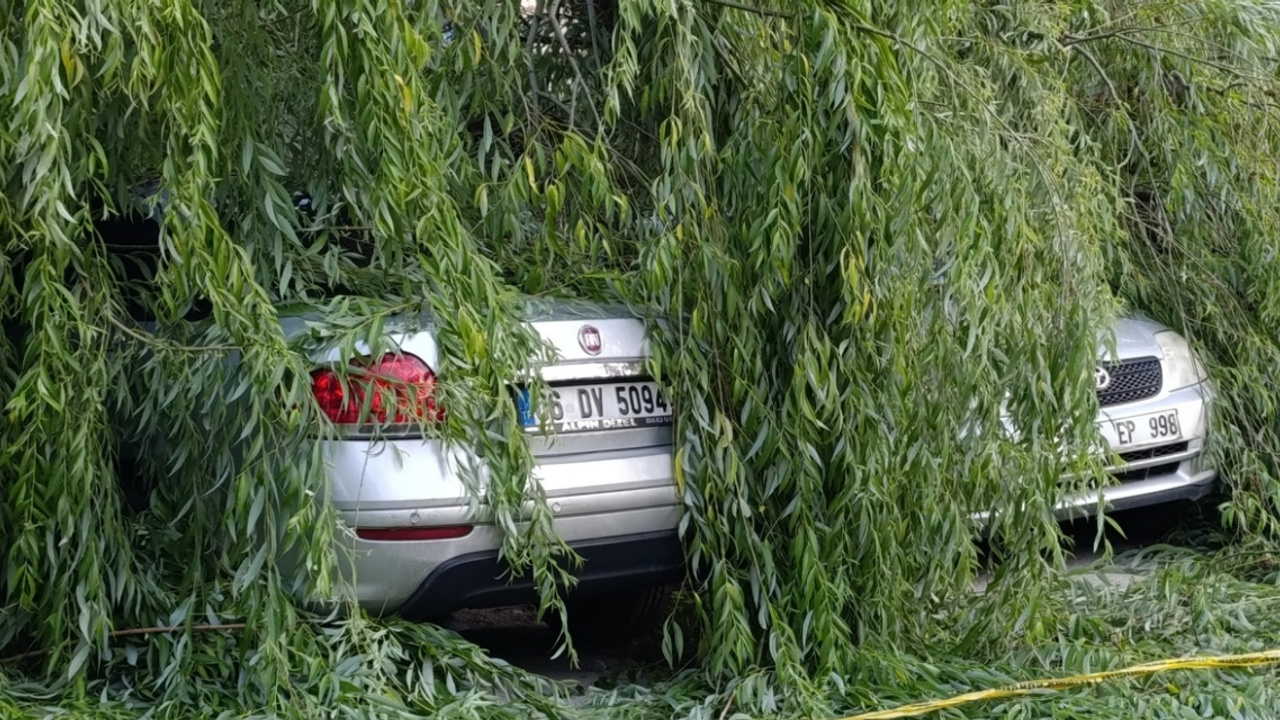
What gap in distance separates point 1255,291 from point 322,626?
14.5 ft

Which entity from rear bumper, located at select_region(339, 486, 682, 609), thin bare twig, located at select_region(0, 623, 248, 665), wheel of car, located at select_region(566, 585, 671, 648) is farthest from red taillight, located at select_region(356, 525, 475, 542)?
wheel of car, located at select_region(566, 585, 671, 648)

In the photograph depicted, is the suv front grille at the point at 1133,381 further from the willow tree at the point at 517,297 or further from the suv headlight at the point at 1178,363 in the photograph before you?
the willow tree at the point at 517,297

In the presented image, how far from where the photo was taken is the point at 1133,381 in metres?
6.47

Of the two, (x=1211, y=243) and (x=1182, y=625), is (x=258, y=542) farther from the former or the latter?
(x=1211, y=243)

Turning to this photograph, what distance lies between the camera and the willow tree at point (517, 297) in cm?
390

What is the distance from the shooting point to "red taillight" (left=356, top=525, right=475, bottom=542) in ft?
13.6

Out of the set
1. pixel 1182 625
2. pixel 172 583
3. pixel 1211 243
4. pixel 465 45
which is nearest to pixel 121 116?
pixel 465 45

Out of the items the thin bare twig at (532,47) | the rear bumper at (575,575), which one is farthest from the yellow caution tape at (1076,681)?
the thin bare twig at (532,47)

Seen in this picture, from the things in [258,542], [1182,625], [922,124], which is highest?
[922,124]

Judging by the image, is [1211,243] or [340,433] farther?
[1211,243]

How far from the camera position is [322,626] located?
420cm

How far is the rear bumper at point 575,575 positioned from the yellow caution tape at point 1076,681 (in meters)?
0.78

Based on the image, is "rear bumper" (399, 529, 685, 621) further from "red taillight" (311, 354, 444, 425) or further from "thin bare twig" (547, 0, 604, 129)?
"thin bare twig" (547, 0, 604, 129)

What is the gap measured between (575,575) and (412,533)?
601 millimetres
